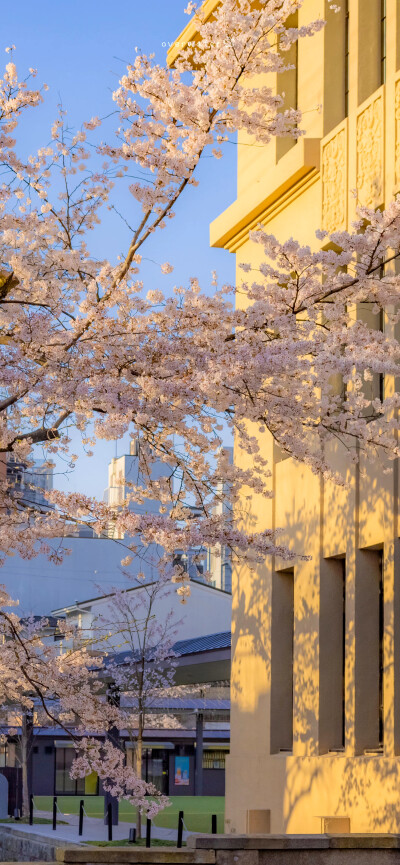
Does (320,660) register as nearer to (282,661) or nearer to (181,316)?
(282,661)

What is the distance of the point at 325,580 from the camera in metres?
17.2

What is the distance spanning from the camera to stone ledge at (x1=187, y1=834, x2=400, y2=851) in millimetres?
10359

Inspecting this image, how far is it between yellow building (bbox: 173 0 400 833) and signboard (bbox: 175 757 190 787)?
43384mm

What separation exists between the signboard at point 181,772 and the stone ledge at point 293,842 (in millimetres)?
53829

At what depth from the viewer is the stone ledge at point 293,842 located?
1036 cm

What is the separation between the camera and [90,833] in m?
30.8

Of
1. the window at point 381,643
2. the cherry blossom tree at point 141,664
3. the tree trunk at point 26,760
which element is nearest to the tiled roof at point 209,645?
the cherry blossom tree at point 141,664

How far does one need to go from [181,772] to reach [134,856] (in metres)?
54.3

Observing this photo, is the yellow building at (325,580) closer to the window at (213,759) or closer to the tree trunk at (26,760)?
the tree trunk at (26,760)

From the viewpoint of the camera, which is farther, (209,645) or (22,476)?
(209,645)

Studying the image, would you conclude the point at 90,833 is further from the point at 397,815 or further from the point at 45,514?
the point at 45,514

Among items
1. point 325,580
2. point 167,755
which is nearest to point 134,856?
point 325,580

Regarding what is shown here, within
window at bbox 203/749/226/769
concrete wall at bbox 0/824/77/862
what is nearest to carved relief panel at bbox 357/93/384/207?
concrete wall at bbox 0/824/77/862

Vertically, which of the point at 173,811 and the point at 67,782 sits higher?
the point at 173,811
